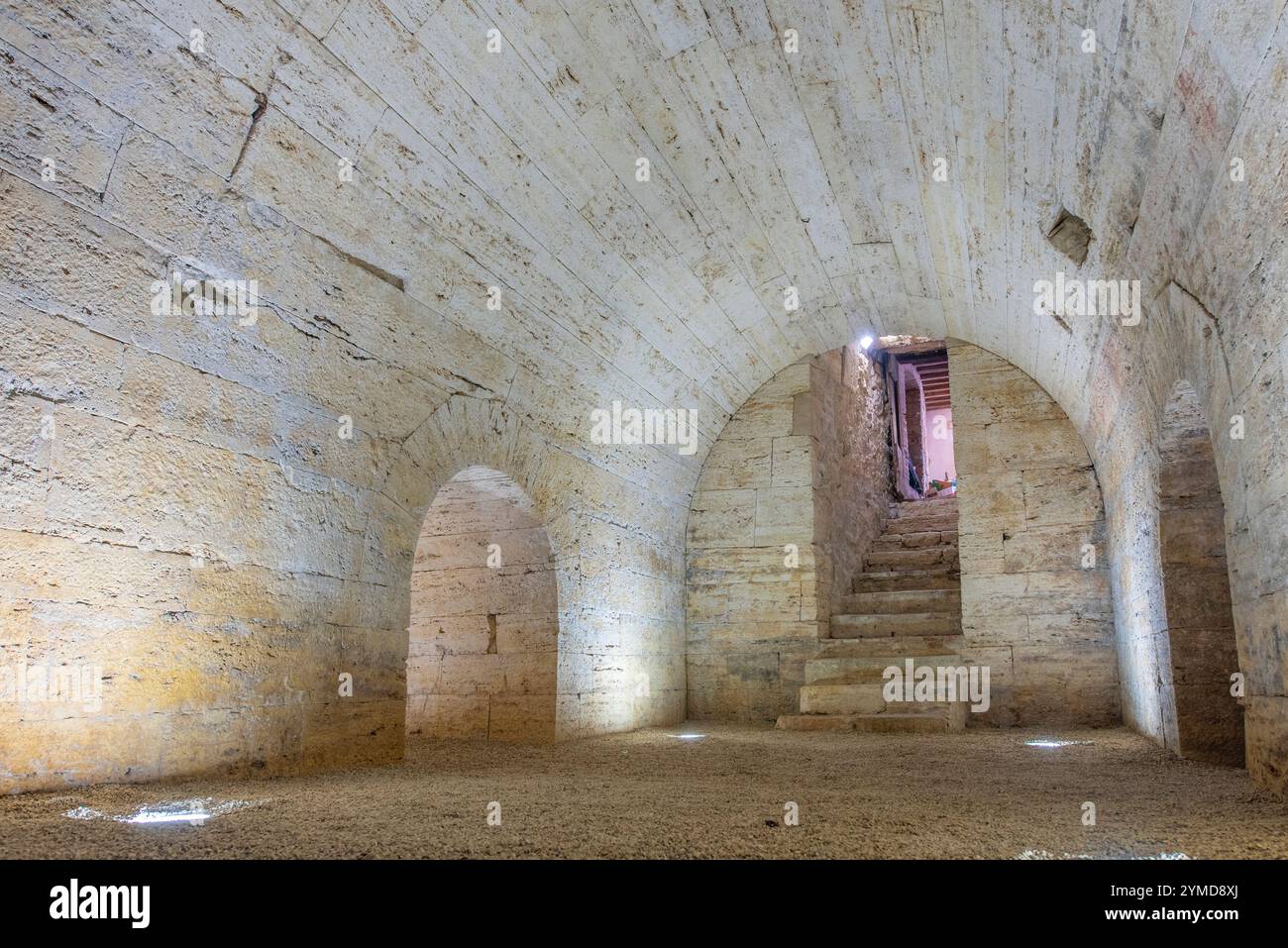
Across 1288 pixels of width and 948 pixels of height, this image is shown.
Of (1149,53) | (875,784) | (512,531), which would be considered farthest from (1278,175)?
(512,531)

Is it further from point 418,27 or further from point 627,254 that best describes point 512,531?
point 418,27

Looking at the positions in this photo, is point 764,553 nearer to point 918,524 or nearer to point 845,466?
point 845,466

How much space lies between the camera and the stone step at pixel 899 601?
874 cm

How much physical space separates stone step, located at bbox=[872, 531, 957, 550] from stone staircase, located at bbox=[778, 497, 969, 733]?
1 centimetres

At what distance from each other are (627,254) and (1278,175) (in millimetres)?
3870

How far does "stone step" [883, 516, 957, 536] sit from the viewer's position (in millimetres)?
10477

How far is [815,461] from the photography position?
8758 millimetres

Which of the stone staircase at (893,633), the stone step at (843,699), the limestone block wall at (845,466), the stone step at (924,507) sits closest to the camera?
the stone staircase at (893,633)

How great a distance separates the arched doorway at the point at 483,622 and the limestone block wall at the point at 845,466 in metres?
3.14

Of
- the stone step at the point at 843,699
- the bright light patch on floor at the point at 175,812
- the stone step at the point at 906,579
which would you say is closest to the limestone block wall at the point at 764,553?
the stone step at the point at 906,579

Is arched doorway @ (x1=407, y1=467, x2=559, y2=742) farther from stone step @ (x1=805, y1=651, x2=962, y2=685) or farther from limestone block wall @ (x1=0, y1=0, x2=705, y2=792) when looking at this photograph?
stone step @ (x1=805, y1=651, x2=962, y2=685)

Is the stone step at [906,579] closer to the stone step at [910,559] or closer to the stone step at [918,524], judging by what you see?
the stone step at [910,559]

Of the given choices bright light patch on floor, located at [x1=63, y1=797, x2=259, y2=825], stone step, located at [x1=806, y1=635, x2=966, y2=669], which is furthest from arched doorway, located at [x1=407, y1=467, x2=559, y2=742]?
bright light patch on floor, located at [x1=63, y1=797, x2=259, y2=825]

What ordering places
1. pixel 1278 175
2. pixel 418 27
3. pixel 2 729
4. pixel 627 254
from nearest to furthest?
pixel 1278 175
pixel 2 729
pixel 418 27
pixel 627 254
